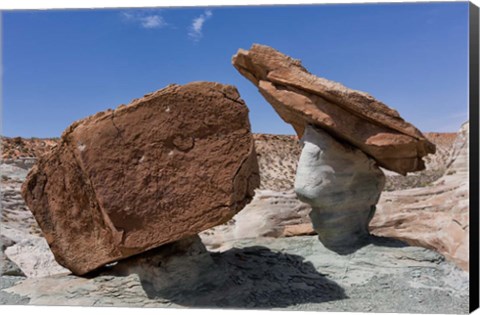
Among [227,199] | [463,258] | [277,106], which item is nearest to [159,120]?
[227,199]

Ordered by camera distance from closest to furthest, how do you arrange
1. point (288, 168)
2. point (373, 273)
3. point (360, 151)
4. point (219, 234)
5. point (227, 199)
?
point (227, 199) → point (373, 273) → point (360, 151) → point (219, 234) → point (288, 168)

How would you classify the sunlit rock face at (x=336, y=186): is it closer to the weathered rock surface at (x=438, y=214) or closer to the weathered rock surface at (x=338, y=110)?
the weathered rock surface at (x=338, y=110)

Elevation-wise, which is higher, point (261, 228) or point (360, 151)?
point (360, 151)

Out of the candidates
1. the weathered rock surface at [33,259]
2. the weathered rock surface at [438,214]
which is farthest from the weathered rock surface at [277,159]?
the weathered rock surface at [33,259]

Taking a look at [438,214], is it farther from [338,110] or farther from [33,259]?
[33,259]

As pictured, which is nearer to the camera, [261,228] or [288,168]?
[261,228]

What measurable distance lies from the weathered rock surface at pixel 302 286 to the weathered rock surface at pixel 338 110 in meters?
1.39

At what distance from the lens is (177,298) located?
5949 millimetres

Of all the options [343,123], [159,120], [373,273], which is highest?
[343,123]

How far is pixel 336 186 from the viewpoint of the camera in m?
6.90

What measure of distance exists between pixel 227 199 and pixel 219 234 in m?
4.57

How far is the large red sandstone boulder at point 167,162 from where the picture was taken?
18.4 ft

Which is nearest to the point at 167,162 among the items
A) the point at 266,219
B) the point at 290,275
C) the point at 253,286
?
the point at 253,286

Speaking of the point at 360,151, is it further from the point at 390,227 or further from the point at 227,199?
the point at 390,227
